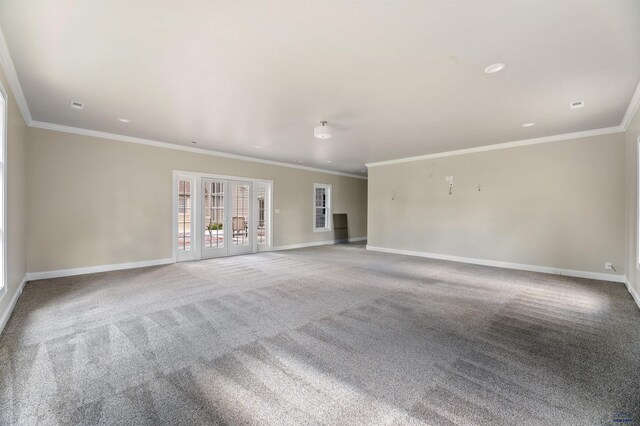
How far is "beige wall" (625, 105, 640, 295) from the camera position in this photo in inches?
158

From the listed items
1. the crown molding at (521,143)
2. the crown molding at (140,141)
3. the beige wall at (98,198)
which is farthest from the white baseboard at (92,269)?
the crown molding at (521,143)

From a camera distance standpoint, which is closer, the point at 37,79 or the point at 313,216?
the point at 37,79

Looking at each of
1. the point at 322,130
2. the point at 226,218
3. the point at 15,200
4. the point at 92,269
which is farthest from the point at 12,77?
the point at 226,218

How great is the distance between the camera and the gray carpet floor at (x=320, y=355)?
1790 mm

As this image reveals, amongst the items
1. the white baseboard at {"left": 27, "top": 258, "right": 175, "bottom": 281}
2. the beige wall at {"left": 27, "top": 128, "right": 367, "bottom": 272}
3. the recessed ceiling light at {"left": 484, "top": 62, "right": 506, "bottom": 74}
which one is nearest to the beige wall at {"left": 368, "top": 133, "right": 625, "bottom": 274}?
the recessed ceiling light at {"left": 484, "top": 62, "right": 506, "bottom": 74}

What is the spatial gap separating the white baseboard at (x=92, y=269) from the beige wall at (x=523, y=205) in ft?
20.1

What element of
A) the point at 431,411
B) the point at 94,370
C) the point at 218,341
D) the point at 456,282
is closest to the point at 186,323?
the point at 218,341

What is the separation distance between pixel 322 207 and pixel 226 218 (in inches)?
146

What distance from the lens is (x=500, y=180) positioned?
624 centimetres

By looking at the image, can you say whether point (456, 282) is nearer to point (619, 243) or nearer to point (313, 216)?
point (619, 243)

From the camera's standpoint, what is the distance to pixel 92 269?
17.8 ft

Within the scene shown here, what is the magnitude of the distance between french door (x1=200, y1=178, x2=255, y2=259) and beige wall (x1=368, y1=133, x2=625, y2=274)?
4182mm

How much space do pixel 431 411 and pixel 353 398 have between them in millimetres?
489

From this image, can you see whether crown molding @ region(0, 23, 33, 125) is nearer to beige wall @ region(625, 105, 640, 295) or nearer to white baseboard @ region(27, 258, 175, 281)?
white baseboard @ region(27, 258, 175, 281)
